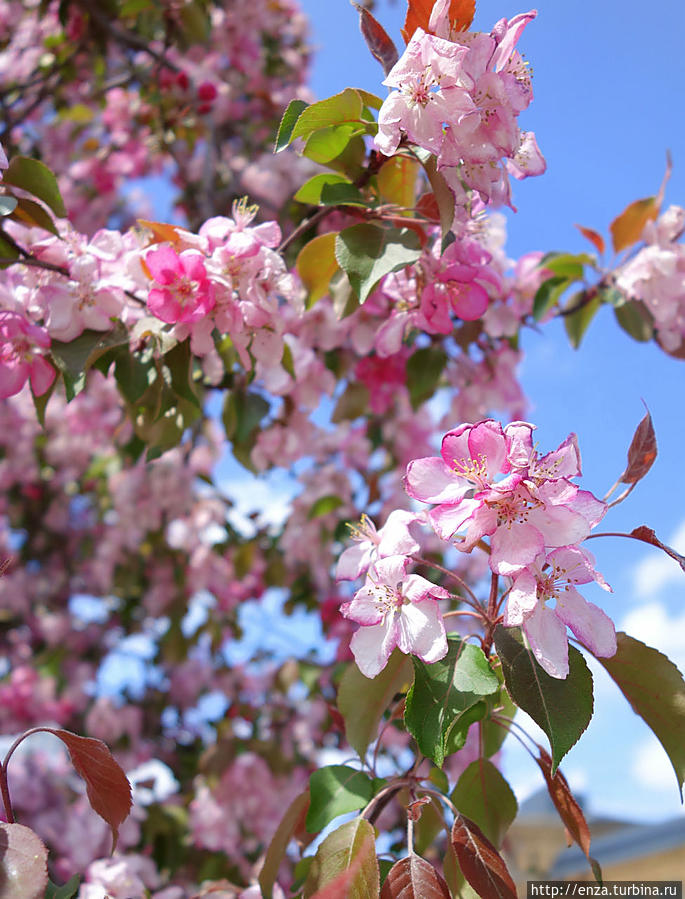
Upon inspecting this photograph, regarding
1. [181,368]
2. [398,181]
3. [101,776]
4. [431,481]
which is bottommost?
[101,776]

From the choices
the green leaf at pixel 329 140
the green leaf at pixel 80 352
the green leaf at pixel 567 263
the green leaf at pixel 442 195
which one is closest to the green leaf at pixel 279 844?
the green leaf at pixel 80 352

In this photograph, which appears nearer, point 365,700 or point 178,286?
point 365,700

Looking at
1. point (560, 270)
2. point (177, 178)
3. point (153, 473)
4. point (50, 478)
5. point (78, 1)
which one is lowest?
point (560, 270)

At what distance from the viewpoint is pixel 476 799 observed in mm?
923

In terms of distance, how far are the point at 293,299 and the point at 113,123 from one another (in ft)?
8.65

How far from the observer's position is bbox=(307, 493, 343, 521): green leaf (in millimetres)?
2367

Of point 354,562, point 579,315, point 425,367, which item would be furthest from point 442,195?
point 579,315

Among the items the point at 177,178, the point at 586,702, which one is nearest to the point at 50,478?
the point at 177,178

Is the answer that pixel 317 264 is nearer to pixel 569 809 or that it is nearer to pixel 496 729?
pixel 496 729

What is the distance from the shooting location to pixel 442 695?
0.73 m

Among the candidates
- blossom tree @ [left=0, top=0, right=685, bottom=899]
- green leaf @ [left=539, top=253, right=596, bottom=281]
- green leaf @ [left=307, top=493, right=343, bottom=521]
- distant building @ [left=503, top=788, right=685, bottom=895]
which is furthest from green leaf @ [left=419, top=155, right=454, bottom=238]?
distant building @ [left=503, top=788, right=685, bottom=895]

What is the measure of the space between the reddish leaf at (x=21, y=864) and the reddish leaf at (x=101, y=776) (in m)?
0.12

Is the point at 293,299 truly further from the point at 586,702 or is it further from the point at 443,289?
the point at 586,702

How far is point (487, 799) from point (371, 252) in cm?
70
